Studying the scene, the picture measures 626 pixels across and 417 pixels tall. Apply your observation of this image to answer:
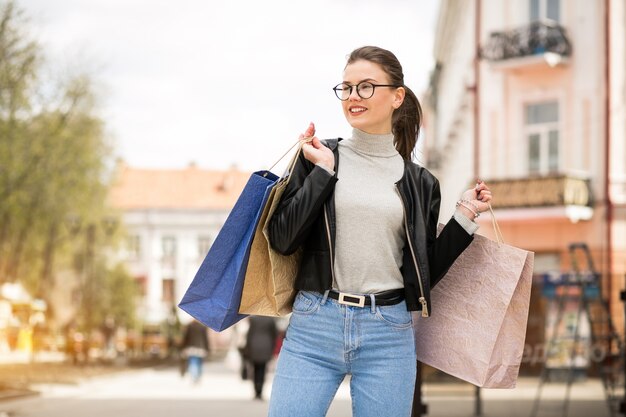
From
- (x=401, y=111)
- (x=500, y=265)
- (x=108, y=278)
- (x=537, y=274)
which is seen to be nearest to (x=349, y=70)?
(x=401, y=111)

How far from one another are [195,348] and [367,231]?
24.5 m

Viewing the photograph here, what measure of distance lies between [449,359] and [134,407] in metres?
13.6

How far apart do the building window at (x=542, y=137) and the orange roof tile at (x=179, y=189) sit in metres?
59.4

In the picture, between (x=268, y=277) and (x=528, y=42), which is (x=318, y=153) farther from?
(x=528, y=42)

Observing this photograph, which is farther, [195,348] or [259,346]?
[195,348]

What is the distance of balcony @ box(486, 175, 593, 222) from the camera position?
96.1ft

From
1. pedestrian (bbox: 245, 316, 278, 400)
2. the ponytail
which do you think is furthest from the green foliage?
the ponytail

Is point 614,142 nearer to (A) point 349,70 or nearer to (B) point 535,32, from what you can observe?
(B) point 535,32

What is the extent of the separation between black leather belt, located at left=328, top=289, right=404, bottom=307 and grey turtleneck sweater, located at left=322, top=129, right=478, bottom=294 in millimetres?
19

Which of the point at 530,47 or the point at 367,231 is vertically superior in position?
the point at 530,47

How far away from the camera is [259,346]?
20328 millimetres

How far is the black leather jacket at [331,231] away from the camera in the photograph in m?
3.81

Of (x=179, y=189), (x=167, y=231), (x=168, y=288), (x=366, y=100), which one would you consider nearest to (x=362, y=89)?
(x=366, y=100)

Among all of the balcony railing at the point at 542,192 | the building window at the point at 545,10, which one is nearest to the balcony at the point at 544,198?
the balcony railing at the point at 542,192
